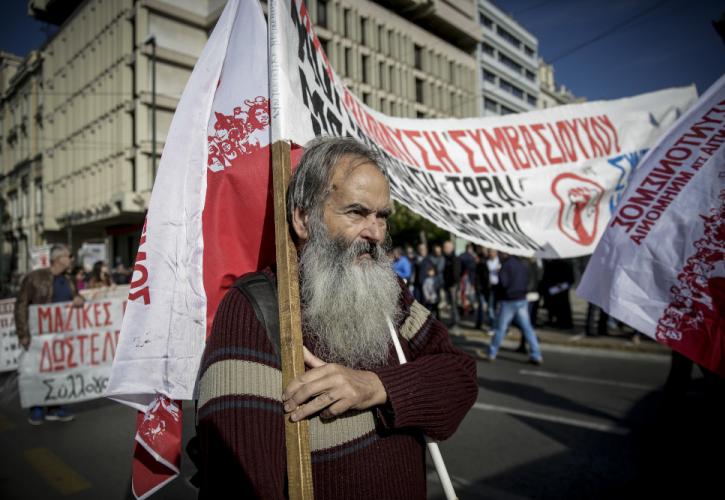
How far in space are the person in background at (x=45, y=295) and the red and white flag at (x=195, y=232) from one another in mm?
4751

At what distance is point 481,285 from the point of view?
10750mm

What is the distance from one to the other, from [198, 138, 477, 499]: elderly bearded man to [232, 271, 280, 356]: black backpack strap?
0.06 ft

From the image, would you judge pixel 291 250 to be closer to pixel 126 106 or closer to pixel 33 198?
pixel 126 106

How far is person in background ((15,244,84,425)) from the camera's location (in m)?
5.22

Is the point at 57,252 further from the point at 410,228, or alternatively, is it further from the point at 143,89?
the point at 410,228

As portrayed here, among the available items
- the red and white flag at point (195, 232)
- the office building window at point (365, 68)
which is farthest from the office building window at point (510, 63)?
the red and white flag at point (195, 232)

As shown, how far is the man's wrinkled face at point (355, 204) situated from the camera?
1409 mm

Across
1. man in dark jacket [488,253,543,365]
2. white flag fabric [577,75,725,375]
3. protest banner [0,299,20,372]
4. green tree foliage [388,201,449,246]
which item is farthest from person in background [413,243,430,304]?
green tree foliage [388,201,449,246]

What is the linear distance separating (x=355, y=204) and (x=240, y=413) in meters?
0.68

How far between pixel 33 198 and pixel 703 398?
148ft

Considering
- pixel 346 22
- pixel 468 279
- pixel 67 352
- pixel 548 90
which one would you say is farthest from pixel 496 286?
pixel 548 90

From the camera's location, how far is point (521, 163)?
2994mm

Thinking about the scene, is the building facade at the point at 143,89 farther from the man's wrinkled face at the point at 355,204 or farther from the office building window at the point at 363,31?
the man's wrinkled face at the point at 355,204

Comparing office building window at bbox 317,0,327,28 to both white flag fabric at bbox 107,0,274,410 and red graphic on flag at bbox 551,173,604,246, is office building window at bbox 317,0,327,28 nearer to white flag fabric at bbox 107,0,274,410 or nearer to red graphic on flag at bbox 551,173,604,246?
red graphic on flag at bbox 551,173,604,246
